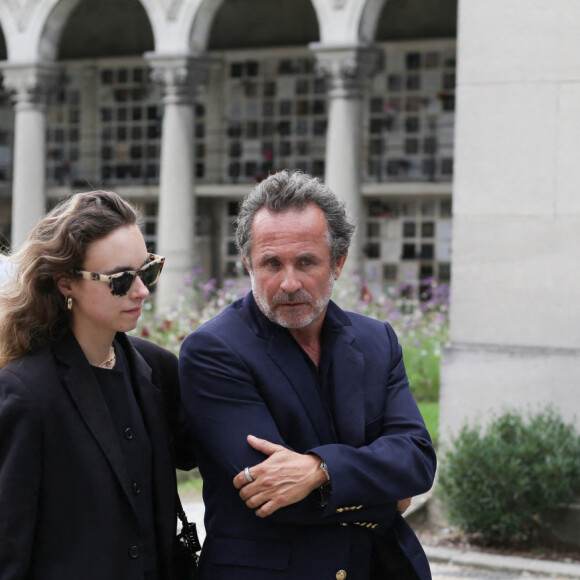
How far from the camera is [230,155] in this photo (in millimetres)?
22219

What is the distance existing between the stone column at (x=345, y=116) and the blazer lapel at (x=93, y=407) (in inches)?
512

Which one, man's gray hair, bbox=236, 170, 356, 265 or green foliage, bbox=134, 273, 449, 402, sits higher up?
man's gray hair, bbox=236, 170, 356, 265

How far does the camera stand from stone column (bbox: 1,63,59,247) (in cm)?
1800

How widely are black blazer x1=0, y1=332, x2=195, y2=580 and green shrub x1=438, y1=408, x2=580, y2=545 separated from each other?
3991 mm

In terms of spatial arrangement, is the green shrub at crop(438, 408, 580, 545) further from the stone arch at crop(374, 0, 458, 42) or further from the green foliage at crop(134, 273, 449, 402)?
the stone arch at crop(374, 0, 458, 42)

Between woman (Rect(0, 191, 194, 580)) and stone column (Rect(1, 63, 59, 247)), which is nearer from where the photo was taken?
woman (Rect(0, 191, 194, 580))

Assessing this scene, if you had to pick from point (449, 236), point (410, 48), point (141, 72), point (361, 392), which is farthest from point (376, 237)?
point (361, 392)

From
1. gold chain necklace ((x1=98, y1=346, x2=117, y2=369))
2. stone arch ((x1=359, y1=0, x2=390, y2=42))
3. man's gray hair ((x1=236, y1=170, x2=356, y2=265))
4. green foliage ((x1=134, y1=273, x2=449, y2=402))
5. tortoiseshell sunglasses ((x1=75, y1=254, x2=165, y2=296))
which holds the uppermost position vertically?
stone arch ((x1=359, y1=0, x2=390, y2=42))

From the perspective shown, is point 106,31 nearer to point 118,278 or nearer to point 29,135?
point 29,135

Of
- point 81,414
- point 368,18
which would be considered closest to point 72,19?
point 368,18

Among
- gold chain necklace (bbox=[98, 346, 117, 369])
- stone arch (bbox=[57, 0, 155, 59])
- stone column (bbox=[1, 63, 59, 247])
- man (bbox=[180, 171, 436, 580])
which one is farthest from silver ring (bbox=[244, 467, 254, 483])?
stone arch (bbox=[57, 0, 155, 59])

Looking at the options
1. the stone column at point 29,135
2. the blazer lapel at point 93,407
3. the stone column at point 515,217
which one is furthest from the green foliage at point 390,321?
the blazer lapel at point 93,407

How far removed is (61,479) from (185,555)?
497 millimetres

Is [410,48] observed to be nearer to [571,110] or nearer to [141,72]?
[141,72]
